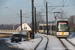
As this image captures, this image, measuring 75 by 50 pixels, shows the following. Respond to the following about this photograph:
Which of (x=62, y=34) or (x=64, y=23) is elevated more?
(x=64, y=23)

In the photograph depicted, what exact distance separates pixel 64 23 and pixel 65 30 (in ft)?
4.01

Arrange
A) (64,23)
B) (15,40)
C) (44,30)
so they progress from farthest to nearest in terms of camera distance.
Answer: (44,30) < (64,23) < (15,40)

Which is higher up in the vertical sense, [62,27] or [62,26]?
[62,26]

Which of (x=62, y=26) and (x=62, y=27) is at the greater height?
(x=62, y=26)

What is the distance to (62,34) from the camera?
86.6 feet

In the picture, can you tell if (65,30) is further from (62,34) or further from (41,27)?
(41,27)

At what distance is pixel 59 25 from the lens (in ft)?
86.6

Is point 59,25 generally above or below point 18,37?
above

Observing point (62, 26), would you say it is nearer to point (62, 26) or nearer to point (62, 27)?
point (62, 26)

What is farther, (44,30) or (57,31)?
(44,30)

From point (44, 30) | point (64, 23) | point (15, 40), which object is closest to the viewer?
point (15, 40)

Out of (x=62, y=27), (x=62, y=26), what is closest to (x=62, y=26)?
(x=62, y=26)

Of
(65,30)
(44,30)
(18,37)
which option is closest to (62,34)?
(65,30)

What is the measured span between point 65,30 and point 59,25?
4.39ft
